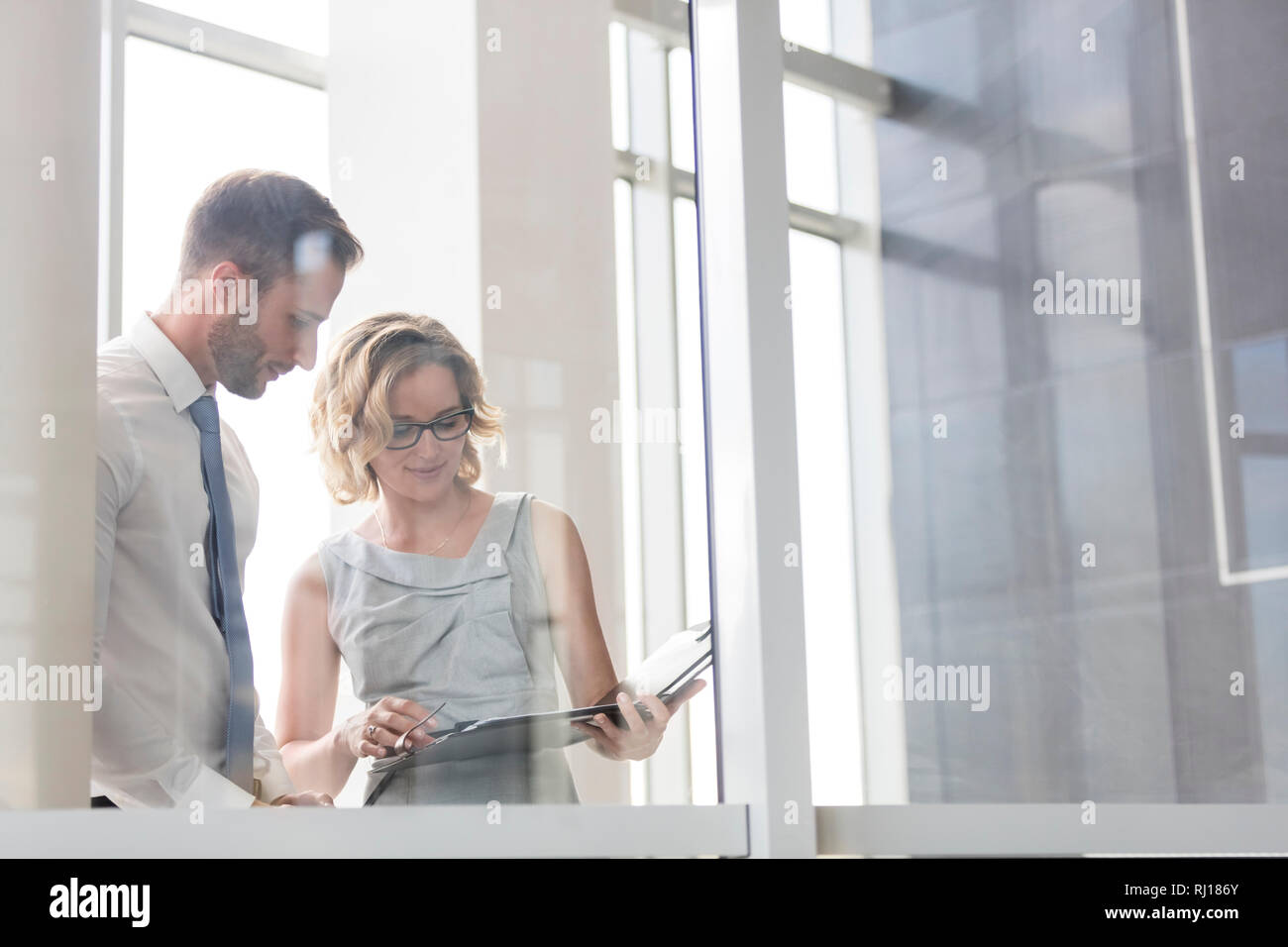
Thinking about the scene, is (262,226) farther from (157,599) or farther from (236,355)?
(157,599)

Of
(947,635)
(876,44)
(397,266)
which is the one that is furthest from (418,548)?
(876,44)

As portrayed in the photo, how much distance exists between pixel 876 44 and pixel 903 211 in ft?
1.26

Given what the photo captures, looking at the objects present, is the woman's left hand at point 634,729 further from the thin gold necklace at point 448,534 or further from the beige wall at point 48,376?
the beige wall at point 48,376

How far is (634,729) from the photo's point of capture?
2.16 metres

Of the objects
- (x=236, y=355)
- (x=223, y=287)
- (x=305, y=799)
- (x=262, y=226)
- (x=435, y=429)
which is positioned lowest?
(x=305, y=799)

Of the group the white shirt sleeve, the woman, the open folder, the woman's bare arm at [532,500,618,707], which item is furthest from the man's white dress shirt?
the woman's bare arm at [532,500,618,707]

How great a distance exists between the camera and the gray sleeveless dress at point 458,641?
208 centimetres

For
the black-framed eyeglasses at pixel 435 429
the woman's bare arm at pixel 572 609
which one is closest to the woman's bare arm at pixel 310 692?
the black-framed eyeglasses at pixel 435 429

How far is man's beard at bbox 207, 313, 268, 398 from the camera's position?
208cm

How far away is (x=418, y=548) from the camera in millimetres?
2156

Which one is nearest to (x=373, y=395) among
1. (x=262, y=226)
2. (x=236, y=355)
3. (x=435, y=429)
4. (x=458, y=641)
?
(x=435, y=429)

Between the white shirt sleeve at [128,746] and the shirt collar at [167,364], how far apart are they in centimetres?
13

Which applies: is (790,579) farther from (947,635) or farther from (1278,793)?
(1278,793)

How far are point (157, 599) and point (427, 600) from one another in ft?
1.36
